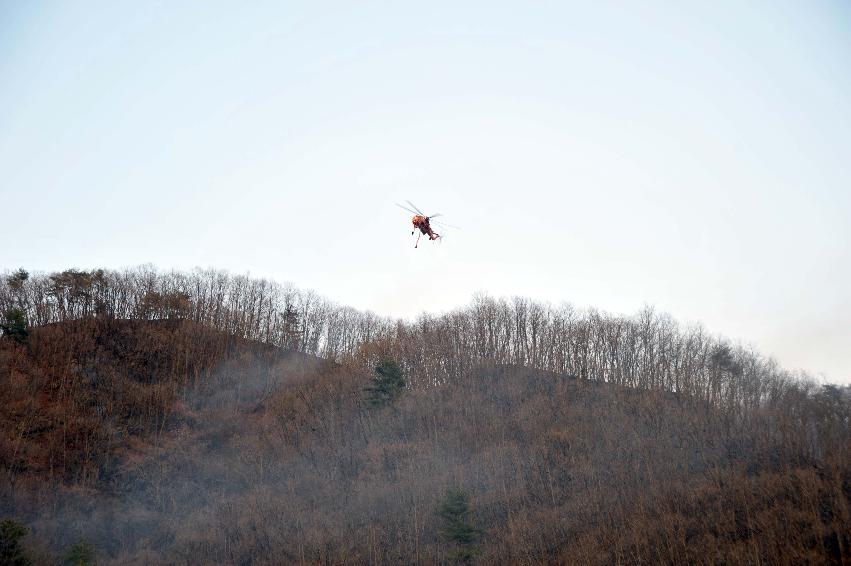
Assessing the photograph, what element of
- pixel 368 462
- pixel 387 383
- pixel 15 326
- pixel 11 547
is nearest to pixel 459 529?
pixel 368 462

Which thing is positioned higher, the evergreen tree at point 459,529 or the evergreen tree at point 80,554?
the evergreen tree at point 459,529

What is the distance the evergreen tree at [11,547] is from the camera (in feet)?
67.0

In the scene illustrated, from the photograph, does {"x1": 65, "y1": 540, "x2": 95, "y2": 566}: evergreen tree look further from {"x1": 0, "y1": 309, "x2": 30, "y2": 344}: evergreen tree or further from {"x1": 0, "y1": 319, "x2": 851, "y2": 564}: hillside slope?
{"x1": 0, "y1": 309, "x2": 30, "y2": 344}: evergreen tree

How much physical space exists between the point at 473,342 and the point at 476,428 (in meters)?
16.0

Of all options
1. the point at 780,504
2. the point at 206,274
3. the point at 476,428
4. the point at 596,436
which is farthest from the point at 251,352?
the point at 780,504

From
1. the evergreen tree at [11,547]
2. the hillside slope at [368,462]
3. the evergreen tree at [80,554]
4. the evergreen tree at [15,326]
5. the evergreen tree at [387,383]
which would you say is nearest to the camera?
the evergreen tree at [11,547]

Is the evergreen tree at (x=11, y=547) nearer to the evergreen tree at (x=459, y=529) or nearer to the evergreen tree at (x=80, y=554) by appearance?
the evergreen tree at (x=80, y=554)

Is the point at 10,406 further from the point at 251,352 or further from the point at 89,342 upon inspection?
the point at 251,352

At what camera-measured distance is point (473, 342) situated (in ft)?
179

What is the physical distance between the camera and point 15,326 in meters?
41.4

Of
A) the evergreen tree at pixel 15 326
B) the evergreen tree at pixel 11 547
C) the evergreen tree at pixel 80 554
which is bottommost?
the evergreen tree at pixel 80 554

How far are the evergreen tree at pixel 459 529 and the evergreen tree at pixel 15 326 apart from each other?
119 feet

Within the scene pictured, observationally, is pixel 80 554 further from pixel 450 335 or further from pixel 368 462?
pixel 450 335

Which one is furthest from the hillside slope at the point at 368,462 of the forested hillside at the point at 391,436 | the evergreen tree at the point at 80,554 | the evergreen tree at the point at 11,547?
the evergreen tree at the point at 11,547
